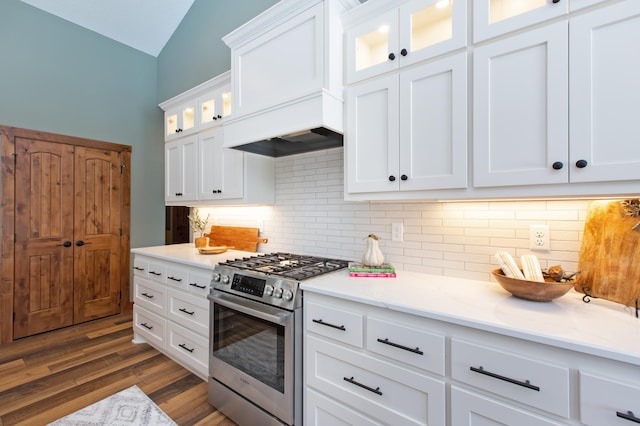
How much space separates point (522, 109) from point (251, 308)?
5.71ft

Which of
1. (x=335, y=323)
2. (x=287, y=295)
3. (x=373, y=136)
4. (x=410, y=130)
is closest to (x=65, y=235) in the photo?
(x=287, y=295)

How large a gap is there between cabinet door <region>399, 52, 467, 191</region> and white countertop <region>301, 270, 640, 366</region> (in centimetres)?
55

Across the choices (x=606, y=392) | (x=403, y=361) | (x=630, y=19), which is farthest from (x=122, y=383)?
(x=630, y=19)

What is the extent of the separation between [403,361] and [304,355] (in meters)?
0.59

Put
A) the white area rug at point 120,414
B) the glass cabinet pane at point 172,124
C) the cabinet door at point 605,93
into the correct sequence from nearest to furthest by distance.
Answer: the cabinet door at point 605,93
the white area rug at point 120,414
the glass cabinet pane at point 172,124

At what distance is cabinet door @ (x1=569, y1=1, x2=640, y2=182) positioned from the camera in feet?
3.49

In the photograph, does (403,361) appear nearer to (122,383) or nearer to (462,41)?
(462,41)

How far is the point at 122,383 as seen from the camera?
2.33m

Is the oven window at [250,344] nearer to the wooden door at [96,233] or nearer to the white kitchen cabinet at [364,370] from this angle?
the white kitchen cabinet at [364,370]

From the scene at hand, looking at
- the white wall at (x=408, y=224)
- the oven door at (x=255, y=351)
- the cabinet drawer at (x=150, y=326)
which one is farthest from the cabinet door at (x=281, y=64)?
the cabinet drawer at (x=150, y=326)

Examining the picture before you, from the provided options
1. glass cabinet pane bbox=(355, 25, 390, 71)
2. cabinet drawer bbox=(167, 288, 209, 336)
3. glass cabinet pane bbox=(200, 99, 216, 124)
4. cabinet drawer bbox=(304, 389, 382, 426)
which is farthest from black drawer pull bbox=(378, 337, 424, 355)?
glass cabinet pane bbox=(200, 99, 216, 124)

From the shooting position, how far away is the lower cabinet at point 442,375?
92 cm

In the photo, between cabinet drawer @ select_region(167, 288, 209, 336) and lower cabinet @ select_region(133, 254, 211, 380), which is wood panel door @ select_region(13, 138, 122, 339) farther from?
cabinet drawer @ select_region(167, 288, 209, 336)

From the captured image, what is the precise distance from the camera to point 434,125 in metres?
1.50
